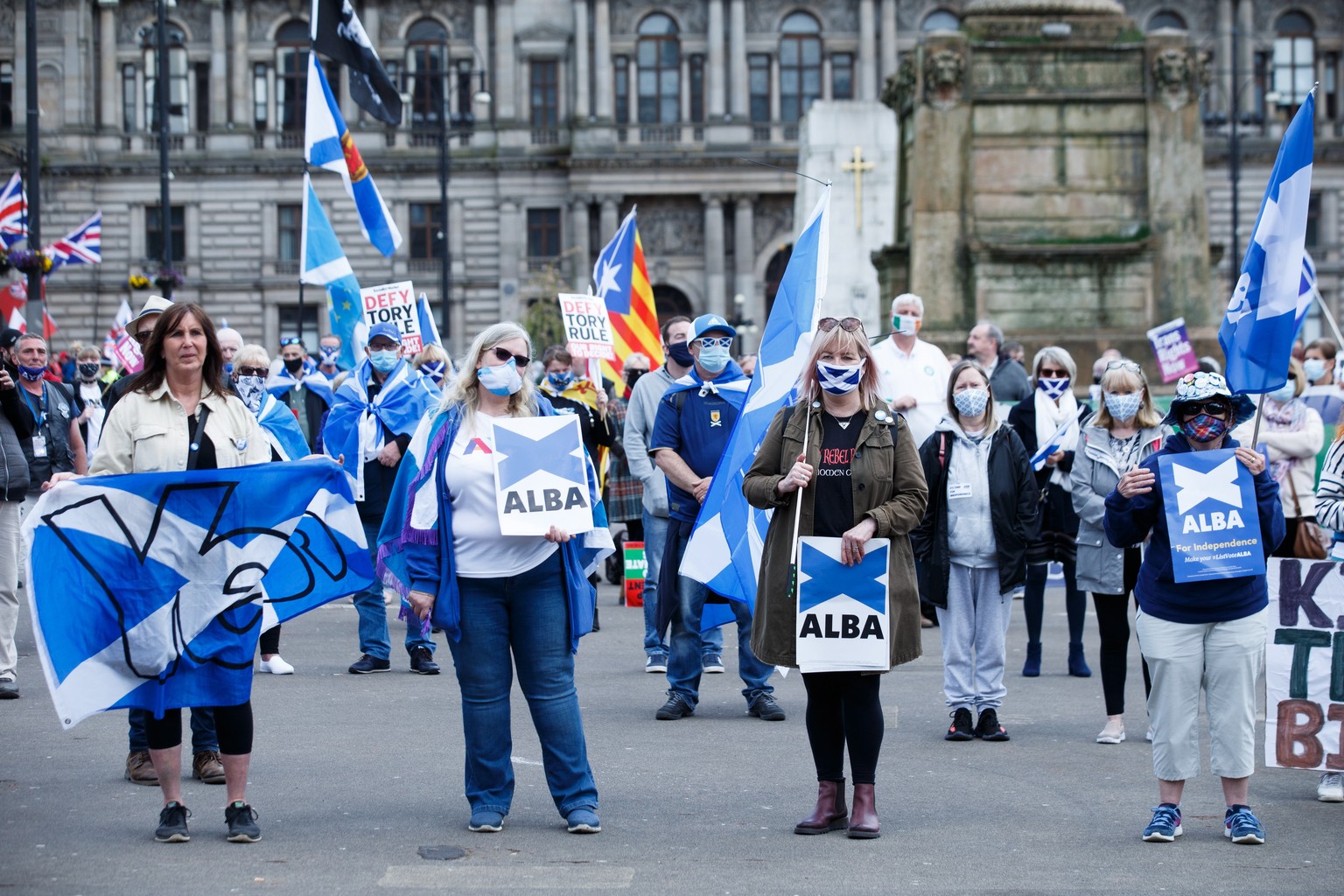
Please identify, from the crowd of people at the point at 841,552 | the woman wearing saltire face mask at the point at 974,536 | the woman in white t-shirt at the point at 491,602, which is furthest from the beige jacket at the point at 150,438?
the woman wearing saltire face mask at the point at 974,536

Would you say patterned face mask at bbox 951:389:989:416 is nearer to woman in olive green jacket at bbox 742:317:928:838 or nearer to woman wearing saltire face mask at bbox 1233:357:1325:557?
woman in olive green jacket at bbox 742:317:928:838

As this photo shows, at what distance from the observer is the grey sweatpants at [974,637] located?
9.13m

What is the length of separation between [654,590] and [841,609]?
475 cm

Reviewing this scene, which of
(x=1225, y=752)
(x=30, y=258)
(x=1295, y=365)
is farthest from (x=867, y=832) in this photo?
(x=30, y=258)

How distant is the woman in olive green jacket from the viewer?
686 centimetres

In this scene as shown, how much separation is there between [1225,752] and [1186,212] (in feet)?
37.6

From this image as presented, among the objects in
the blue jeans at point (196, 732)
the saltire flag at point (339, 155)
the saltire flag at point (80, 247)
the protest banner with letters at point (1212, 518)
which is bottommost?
the blue jeans at point (196, 732)

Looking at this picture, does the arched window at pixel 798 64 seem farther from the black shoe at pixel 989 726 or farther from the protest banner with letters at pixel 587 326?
the black shoe at pixel 989 726

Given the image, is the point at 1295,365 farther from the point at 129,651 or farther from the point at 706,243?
the point at 706,243

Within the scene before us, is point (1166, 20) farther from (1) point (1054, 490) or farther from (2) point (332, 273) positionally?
(1) point (1054, 490)

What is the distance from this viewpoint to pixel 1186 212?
17500mm

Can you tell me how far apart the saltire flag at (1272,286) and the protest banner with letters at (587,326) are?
9.17m

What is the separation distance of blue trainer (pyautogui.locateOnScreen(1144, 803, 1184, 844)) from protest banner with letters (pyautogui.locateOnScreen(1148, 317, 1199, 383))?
9262 millimetres

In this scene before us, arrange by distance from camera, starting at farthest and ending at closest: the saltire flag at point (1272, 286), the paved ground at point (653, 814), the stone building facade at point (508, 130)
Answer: the stone building facade at point (508, 130), the saltire flag at point (1272, 286), the paved ground at point (653, 814)
